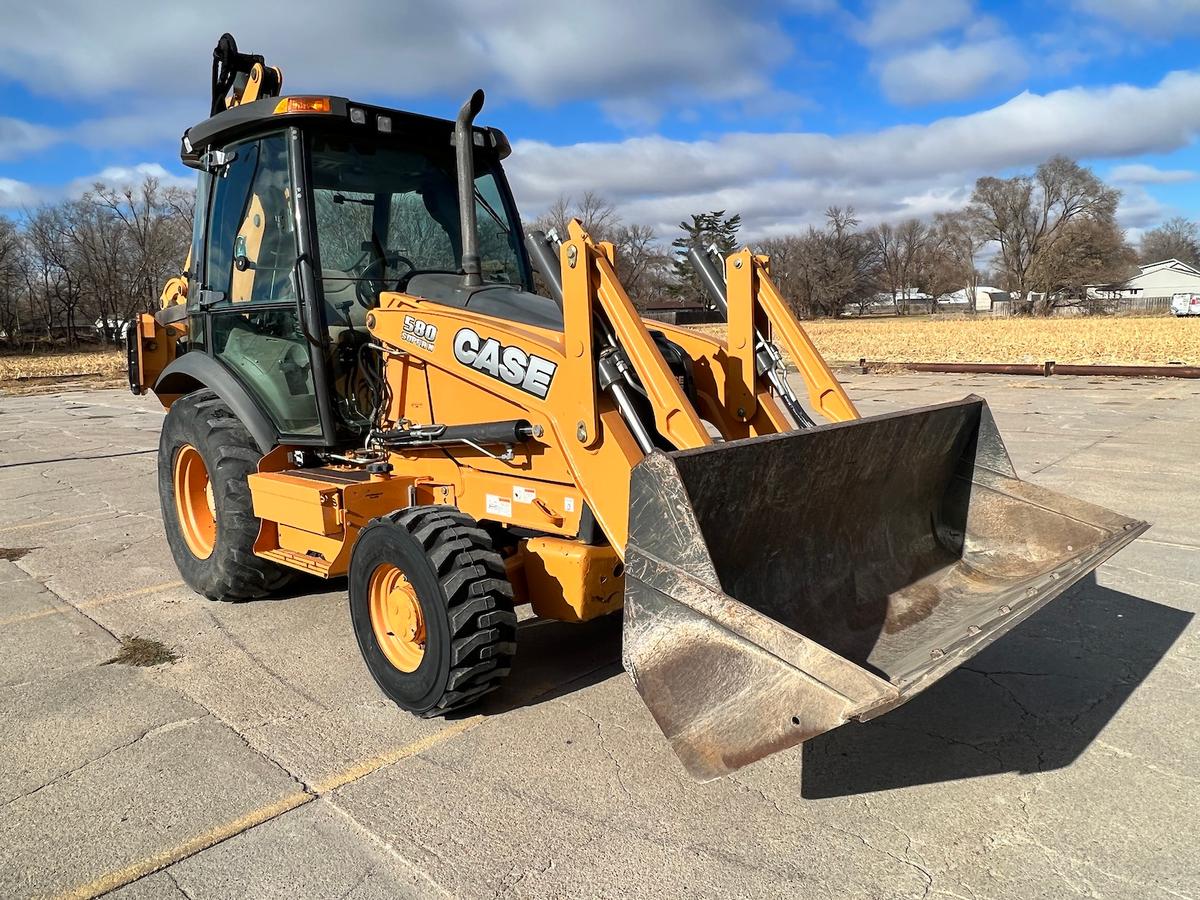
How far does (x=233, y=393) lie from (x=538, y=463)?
2.07 meters

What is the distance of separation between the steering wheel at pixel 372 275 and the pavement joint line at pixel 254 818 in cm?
220

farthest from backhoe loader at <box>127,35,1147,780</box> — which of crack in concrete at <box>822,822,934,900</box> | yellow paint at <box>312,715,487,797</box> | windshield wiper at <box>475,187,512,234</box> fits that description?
crack in concrete at <box>822,822,934,900</box>

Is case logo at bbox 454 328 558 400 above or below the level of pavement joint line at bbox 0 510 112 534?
above

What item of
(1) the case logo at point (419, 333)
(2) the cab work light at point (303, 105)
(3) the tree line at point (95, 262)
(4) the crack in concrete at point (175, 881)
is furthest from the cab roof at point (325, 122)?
(3) the tree line at point (95, 262)

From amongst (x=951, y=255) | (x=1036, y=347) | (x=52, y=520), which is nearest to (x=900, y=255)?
(x=951, y=255)

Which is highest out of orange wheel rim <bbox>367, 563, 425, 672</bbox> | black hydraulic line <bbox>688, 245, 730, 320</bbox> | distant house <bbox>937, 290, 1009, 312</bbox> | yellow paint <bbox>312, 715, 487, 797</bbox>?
distant house <bbox>937, 290, 1009, 312</bbox>

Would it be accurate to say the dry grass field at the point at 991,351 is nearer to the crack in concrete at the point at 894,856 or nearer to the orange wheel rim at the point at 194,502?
→ the orange wheel rim at the point at 194,502

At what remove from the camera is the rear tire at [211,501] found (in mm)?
4887

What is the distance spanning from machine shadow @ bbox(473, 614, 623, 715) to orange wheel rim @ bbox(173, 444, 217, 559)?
225 centimetres

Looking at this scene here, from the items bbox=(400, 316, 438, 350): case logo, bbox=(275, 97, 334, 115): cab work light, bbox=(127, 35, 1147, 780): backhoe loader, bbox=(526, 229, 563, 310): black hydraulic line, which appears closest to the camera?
bbox=(127, 35, 1147, 780): backhoe loader

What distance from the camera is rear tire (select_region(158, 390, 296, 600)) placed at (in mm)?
4887

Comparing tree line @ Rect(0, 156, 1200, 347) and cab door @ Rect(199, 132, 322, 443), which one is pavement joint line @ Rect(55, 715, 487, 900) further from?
tree line @ Rect(0, 156, 1200, 347)

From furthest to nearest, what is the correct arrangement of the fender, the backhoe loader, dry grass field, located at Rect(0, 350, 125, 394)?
dry grass field, located at Rect(0, 350, 125, 394) < the fender < the backhoe loader

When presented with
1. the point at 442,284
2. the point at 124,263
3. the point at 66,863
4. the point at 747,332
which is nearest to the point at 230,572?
the point at 442,284
